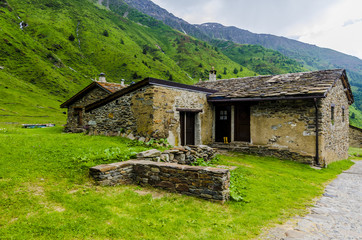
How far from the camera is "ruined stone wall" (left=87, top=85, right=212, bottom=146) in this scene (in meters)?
9.25

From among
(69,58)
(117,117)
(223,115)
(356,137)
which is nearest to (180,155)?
(117,117)

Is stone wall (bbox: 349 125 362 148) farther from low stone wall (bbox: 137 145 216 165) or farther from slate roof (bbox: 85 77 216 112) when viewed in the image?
low stone wall (bbox: 137 145 216 165)

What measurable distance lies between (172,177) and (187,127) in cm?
646

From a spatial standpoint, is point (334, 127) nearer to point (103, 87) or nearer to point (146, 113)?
point (146, 113)

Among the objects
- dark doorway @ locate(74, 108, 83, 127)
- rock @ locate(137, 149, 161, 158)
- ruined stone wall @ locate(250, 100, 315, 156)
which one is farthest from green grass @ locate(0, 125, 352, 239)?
dark doorway @ locate(74, 108, 83, 127)

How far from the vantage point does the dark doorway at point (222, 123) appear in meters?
13.3

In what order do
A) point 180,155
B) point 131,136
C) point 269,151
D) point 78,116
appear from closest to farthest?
point 180,155 → point 131,136 → point 269,151 → point 78,116

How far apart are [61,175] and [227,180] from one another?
3.96 m

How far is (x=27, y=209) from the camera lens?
12.1ft

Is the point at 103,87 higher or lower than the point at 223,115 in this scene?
higher

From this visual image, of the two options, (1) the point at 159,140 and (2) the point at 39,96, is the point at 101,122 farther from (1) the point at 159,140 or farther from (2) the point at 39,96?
(2) the point at 39,96

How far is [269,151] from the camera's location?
11.9m

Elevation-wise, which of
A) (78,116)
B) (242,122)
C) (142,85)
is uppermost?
(142,85)

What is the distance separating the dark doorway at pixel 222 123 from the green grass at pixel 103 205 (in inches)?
260
